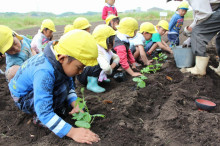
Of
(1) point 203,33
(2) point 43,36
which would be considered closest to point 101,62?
(1) point 203,33

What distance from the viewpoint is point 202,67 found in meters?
3.31

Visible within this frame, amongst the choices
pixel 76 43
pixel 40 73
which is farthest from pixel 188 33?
pixel 40 73

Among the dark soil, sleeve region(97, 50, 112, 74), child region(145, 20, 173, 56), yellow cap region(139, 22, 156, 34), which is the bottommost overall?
the dark soil

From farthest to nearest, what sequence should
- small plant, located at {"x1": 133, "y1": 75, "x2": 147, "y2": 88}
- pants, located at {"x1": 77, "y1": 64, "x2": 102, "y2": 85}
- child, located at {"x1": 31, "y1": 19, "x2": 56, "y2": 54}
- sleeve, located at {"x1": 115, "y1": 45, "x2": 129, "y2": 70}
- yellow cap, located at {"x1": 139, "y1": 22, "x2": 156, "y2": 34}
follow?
1. yellow cap, located at {"x1": 139, "y1": 22, "x2": 156, "y2": 34}
2. child, located at {"x1": 31, "y1": 19, "x2": 56, "y2": 54}
3. sleeve, located at {"x1": 115, "y1": 45, "x2": 129, "y2": 70}
4. pants, located at {"x1": 77, "y1": 64, "x2": 102, "y2": 85}
5. small plant, located at {"x1": 133, "y1": 75, "x2": 147, "y2": 88}

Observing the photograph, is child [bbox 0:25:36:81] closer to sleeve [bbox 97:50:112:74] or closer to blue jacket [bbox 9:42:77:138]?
blue jacket [bbox 9:42:77:138]

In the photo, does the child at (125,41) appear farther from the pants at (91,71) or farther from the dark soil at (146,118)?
the pants at (91,71)

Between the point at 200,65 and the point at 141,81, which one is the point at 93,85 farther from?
the point at 200,65

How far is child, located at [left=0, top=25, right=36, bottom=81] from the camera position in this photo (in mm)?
2365

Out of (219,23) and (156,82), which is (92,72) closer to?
(156,82)

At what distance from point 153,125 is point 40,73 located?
1.27 m

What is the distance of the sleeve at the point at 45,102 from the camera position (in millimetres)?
1539

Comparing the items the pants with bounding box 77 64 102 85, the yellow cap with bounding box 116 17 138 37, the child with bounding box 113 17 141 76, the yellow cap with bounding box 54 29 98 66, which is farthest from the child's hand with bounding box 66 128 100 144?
the yellow cap with bounding box 116 17 138 37

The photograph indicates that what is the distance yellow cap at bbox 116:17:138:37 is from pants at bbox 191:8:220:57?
1138 mm

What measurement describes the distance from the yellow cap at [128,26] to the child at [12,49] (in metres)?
1.84
